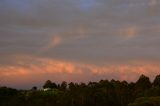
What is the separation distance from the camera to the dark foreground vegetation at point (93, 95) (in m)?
119

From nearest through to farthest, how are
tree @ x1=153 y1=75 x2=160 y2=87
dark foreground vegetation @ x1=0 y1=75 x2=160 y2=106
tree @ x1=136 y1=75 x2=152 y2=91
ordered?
dark foreground vegetation @ x1=0 y1=75 x2=160 y2=106 < tree @ x1=136 y1=75 x2=152 y2=91 < tree @ x1=153 y1=75 x2=160 y2=87

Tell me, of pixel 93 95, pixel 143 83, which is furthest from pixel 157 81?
pixel 93 95

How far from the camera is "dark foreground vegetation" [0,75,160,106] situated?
11869 cm

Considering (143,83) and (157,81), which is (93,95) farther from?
(157,81)

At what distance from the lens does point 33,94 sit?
137 metres

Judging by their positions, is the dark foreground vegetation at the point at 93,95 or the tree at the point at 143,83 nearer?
the dark foreground vegetation at the point at 93,95

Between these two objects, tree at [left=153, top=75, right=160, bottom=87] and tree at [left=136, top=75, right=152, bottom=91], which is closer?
tree at [left=136, top=75, right=152, bottom=91]

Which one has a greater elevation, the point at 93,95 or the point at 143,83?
the point at 143,83

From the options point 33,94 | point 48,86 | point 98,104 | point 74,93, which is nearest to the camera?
point 98,104

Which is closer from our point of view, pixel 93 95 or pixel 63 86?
pixel 93 95

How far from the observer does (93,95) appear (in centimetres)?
12175

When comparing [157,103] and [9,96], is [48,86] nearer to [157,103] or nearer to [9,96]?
[9,96]

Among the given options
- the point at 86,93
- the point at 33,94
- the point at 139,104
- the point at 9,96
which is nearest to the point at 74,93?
the point at 86,93

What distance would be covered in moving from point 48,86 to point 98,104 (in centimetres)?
5803
